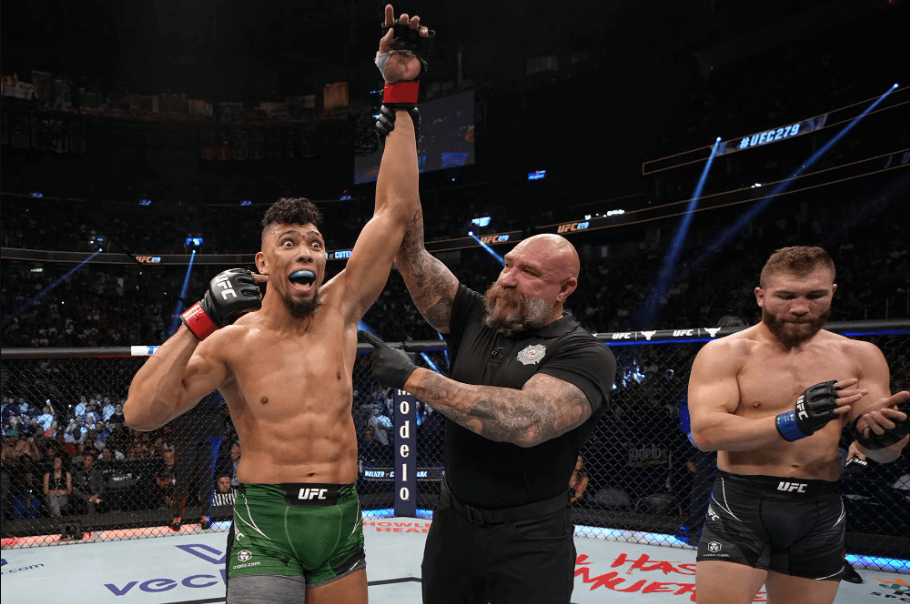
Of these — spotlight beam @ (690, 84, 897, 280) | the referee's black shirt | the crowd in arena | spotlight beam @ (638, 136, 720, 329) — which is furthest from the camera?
spotlight beam @ (638, 136, 720, 329)

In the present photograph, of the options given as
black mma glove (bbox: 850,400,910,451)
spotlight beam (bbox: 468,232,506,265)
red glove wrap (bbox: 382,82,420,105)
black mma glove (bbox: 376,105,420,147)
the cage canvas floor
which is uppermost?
spotlight beam (bbox: 468,232,506,265)

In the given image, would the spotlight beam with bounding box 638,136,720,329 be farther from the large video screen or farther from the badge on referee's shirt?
the badge on referee's shirt

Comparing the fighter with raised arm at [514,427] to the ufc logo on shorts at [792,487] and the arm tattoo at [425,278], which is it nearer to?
the arm tattoo at [425,278]

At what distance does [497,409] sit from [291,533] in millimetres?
727

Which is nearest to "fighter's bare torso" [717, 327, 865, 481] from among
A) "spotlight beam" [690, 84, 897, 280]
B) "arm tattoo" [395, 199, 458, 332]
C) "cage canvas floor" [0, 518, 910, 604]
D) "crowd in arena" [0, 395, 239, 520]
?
"arm tattoo" [395, 199, 458, 332]

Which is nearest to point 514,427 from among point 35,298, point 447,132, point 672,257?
point 672,257

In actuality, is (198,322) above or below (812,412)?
above

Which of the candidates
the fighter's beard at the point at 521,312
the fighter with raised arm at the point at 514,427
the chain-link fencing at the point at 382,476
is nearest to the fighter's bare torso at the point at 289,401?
the fighter with raised arm at the point at 514,427

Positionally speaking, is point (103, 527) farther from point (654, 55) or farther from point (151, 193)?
point (151, 193)

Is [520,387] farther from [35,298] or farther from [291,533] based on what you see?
[35,298]

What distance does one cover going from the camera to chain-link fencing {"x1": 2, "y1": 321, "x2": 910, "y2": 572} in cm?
466

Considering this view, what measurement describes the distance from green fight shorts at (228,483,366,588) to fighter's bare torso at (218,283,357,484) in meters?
0.04

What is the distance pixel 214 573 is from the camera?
13.9 feet

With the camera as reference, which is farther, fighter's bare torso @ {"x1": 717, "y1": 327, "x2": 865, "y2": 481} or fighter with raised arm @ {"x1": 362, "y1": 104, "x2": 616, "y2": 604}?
fighter's bare torso @ {"x1": 717, "y1": 327, "x2": 865, "y2": 481}
